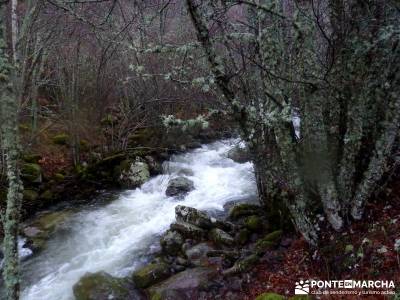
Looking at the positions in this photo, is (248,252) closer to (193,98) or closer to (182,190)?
(182,190)

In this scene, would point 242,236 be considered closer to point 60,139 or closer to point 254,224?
point 254,224

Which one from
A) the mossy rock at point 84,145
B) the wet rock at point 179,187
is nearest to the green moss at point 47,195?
the mossy rock at point 84,145

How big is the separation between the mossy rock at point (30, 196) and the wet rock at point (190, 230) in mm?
3770

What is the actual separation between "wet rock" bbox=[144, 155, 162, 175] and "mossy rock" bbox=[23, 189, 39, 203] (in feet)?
10.3

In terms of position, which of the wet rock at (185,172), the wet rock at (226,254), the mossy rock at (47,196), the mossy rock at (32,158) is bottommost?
the wet rock at (226,254)

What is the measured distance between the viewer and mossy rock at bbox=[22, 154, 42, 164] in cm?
1028

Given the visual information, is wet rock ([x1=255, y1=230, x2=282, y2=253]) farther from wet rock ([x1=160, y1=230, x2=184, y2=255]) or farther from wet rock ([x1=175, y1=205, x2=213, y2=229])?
wet rock ([x1=160, y1=230, x2=184, y2=255])

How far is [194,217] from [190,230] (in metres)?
0.37

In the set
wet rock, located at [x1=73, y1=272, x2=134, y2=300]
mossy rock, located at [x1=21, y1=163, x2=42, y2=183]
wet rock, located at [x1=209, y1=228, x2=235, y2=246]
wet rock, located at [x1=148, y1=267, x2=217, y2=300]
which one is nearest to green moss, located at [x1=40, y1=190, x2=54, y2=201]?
mossy rock, located at [x1=21, y1=163, x2=42, y2=183]

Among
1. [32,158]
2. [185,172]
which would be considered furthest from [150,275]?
[32,158]

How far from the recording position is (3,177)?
28.4ft

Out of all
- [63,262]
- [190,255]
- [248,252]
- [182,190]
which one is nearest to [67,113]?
[182,190]

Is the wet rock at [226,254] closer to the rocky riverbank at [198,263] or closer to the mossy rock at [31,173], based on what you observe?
the rocky riverbank at [198,263]

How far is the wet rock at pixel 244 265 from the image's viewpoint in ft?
18.3
